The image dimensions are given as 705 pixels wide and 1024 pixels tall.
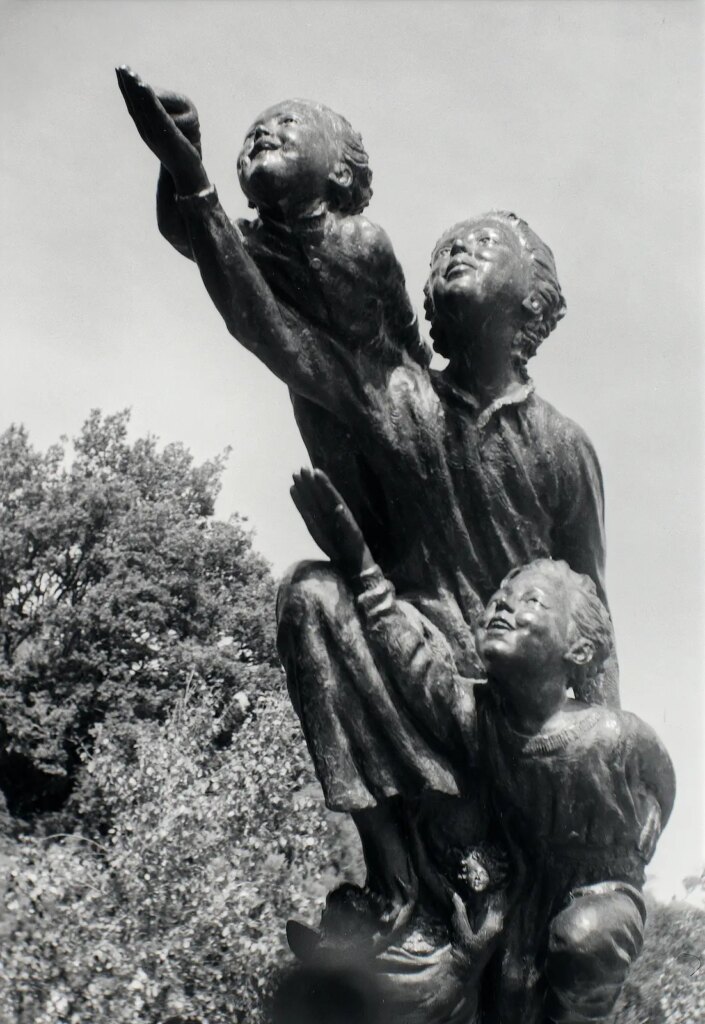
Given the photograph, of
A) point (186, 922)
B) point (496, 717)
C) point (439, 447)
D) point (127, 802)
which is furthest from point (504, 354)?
point (127, 802)

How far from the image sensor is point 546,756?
336 cm

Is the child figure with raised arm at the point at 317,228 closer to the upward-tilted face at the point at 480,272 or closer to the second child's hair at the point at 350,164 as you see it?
the second child's hair at the point at 350,164

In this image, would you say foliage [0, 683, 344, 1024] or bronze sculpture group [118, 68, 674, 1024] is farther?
foliage [0, 683, 344, 1024]

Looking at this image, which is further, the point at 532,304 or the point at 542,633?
the point at 532,304

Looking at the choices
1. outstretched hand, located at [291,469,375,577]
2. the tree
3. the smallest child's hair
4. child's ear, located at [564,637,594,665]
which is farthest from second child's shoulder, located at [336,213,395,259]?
the tree

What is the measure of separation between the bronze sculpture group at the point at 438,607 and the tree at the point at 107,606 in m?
16.5

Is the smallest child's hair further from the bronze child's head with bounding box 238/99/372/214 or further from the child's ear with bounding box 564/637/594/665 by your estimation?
the bronze child's head with bounding box 238/99/372/214

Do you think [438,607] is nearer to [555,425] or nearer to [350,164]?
[555,425]

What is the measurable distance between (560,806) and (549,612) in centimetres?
49

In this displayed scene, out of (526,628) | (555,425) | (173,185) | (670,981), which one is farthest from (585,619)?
(670,981)

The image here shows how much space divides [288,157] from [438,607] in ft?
4.20

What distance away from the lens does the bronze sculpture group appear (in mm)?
3352

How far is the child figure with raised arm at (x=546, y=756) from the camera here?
10.9ft

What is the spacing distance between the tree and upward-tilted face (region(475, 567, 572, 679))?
16.7 metres
